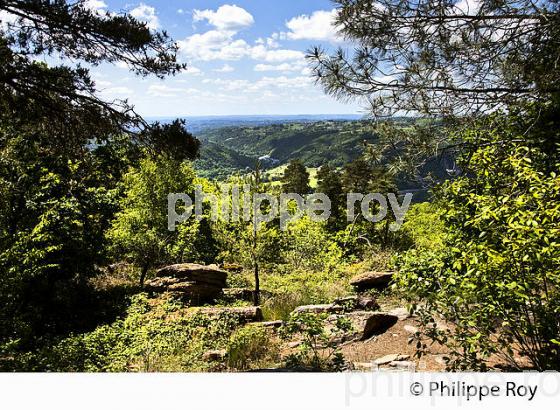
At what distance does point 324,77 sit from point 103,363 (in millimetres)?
6431

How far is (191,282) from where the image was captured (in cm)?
1161

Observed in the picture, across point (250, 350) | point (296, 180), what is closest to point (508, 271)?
point (250, 350)

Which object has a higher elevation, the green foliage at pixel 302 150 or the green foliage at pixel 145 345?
the green foliage at pixel 302 150

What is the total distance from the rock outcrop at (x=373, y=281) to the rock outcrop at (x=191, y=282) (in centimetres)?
420

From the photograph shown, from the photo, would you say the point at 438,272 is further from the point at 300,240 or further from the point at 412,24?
the point at 300,240

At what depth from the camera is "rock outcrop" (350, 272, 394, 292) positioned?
11250mm

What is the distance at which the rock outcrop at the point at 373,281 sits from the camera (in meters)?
11.2

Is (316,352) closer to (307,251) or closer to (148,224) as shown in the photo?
(148,224)

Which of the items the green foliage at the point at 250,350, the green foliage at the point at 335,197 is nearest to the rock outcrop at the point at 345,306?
the green foliage at the point at 250,350

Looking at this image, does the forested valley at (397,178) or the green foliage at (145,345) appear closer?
the forested valley at (397,178)

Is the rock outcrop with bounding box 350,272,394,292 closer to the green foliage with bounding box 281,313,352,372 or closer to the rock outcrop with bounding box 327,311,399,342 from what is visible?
the rock outcrop with bounding box 327,311,399,342

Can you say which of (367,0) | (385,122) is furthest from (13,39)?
(385,122)

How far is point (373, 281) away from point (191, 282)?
544 centimetres

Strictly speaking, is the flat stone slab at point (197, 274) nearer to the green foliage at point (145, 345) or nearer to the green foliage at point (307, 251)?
the green foliage at point (145, 345)
